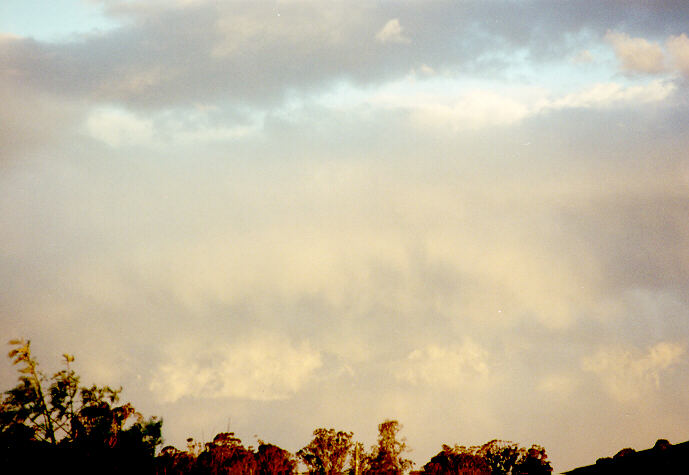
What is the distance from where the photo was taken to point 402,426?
62.7 m

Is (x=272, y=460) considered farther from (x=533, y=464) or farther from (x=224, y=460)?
(x=533, y=464)

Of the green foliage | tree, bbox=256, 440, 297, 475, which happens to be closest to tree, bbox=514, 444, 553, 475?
the green foliage

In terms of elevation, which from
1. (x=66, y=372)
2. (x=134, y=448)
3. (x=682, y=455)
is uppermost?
(x=66, y=372)

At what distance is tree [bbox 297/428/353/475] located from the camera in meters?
59.0

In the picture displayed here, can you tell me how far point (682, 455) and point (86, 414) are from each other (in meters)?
42.1

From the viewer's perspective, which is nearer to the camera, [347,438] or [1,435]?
[1,435]

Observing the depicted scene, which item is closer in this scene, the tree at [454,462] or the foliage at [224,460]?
the foliage at [224,460]

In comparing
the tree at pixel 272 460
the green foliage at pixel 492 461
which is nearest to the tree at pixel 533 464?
the green foliage at pixel 492 461

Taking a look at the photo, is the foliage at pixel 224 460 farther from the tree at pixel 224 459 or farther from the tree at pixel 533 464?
the tree at pixel 533 464

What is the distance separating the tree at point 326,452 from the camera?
5903cm

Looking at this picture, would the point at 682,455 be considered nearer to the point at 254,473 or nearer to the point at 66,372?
the point at 254,473

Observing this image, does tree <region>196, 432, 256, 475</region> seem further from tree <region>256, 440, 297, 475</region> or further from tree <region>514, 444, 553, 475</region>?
tree <region>514, 444, 553, 475</region>

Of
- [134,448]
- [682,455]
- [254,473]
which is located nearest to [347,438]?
[254,473]

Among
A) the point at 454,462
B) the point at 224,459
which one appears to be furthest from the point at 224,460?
the point at 454,462
